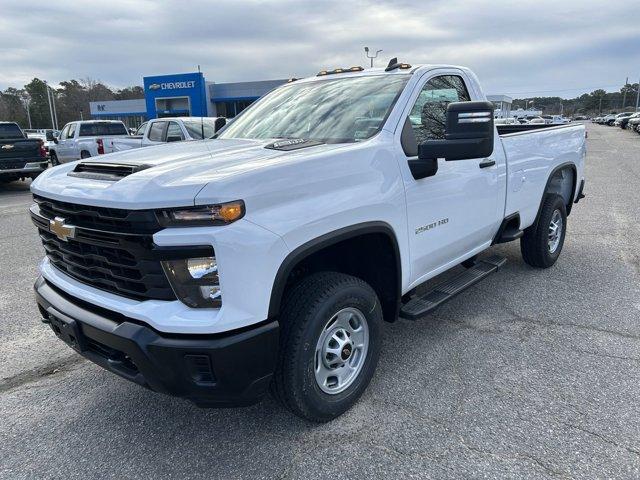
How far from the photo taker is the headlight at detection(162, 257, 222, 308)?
7.38ft

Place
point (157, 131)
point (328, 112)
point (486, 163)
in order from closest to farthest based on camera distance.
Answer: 1. point (328, 112)
2. point (486, 163)
3. point (157, 131)

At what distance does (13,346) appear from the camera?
159 inches

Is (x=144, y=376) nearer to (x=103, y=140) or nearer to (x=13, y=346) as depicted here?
(x=13, y=346)

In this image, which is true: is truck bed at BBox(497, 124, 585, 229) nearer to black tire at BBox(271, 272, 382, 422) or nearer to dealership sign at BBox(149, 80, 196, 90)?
black tire at BBox(271, 272, 382, 422)

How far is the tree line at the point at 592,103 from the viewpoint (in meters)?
120

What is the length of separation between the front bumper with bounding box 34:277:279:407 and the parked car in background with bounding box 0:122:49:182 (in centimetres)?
1270

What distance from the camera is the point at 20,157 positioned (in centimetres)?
1320

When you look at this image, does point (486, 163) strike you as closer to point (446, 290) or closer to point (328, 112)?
point (446, 290)

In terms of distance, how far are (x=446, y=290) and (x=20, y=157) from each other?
517 inches

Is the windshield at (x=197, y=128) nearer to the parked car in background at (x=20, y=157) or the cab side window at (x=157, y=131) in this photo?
the cab side window at (x=157, y=131)

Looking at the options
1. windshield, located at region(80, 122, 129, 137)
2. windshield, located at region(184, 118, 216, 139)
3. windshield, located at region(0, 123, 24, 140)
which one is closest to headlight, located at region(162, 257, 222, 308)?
windshield, located at region(184, 118, 216, 139)

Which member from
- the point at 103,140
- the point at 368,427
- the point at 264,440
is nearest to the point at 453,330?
the point at 368,427

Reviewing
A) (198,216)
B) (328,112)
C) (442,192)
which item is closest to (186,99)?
(328,112)

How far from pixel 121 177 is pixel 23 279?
13.1 feet
